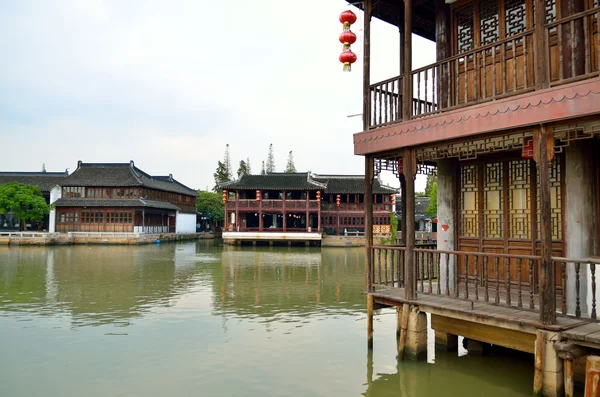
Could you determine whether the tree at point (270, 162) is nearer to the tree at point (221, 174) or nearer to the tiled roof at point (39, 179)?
the tree at point (221, 174)

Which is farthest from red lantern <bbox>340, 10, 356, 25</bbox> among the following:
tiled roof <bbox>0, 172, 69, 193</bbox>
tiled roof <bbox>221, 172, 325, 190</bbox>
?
tiled roof <bbox>0, 172, 69, 193</bbox>

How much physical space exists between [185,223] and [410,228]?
48323 millimetres

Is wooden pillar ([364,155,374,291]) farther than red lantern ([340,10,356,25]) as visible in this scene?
No

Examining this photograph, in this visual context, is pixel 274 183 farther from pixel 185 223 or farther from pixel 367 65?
pixel 367 65

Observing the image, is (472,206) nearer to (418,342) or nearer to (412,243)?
(412,243)

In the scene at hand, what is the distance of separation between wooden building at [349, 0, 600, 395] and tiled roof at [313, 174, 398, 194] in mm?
31437

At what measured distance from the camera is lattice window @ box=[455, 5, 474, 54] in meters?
7.62

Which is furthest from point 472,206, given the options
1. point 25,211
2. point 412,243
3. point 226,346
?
point 25,211

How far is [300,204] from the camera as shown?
3925cm

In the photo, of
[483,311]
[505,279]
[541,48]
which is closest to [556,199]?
[505,279]

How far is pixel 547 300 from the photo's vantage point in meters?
5.20

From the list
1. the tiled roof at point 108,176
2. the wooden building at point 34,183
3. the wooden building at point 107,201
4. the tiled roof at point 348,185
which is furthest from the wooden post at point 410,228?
the wooden building at point 34,183

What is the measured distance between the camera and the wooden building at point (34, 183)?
139 ft

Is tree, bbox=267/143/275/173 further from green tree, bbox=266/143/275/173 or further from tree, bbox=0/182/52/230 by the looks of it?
tree, bbox=0/182/52/230
